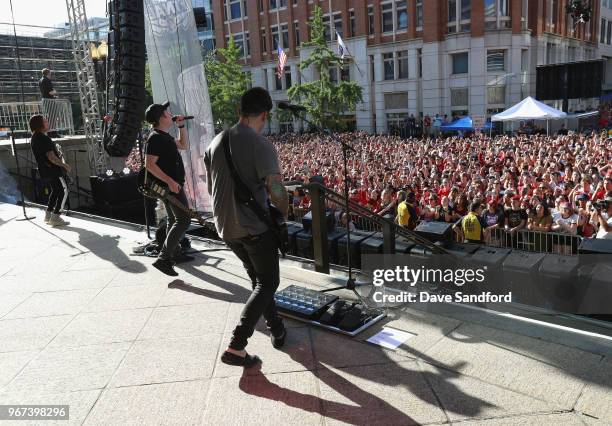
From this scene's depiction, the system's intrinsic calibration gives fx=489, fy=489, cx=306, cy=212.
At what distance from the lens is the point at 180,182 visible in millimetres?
4816

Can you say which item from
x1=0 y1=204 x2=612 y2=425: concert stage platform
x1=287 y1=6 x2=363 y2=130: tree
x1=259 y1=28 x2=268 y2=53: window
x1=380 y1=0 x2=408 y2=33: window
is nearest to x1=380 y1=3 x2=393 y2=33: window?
x1=380 y1=0 x2=408 y2=33: window

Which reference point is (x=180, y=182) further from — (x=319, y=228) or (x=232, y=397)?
(x=232, y=397)

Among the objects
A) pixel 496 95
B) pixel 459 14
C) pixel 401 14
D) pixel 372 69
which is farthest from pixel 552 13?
pixel 372 69

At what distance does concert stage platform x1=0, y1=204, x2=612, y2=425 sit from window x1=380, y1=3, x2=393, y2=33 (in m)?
36.2

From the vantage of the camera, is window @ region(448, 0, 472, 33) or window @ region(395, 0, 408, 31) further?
window @ region(395, 0, 408, 31)

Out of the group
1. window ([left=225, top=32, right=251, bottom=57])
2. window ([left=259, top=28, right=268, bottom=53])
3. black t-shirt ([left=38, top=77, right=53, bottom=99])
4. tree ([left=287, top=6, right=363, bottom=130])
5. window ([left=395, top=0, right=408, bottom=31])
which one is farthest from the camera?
window ([left=225, top=32, right=251, bottom=57])

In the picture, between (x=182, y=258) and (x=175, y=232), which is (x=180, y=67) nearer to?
(x=182, y=258)

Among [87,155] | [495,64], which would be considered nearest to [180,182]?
[87,155]

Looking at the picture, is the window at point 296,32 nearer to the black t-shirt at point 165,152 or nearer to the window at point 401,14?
the window at point 401,14

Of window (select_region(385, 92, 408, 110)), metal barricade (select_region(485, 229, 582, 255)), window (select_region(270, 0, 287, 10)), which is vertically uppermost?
window (select_region(270, 0, 287, 10))

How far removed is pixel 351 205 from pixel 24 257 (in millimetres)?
4163

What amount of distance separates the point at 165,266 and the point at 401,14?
36.2 meters

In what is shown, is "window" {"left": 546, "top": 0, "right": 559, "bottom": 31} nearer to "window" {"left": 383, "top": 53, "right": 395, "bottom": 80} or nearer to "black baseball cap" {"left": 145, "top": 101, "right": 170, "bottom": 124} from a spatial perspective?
"window" {"left": 383, "top": 53, "right": 395, "bottom": 80}

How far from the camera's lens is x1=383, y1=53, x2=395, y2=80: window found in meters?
37.4
